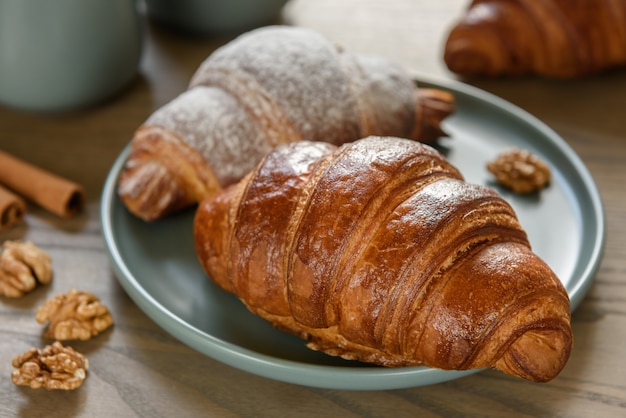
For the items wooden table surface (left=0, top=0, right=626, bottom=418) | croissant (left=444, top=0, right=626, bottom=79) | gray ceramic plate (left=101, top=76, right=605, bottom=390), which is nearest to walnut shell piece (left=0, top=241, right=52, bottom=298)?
wooden table surface (left=0, top=0, right=626, bottom=418)

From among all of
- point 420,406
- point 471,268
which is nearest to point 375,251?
point 471,268

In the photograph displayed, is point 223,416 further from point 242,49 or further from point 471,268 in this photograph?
point 242,49

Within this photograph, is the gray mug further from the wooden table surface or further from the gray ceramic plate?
the gray ceramic plate

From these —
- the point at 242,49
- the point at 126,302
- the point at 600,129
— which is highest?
the point at 242,49

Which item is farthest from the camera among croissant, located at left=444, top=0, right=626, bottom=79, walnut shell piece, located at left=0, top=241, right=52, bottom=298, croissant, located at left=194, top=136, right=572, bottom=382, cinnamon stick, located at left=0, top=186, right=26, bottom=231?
croissant, located at left=444, top=0, right=626, bottom=79

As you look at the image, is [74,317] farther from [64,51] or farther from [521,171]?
[521,171]

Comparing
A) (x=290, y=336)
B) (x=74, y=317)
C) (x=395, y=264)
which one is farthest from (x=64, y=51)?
(x=395, y=264)

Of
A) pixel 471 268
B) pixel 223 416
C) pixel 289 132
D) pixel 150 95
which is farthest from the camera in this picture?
pixel 150 95
